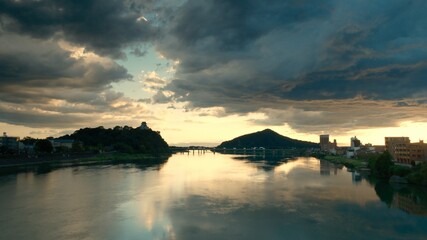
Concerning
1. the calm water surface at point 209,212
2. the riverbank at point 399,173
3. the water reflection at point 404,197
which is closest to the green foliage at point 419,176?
the riverbank at point 399,173

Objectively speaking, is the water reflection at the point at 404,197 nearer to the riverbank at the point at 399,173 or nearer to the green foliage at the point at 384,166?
the riverbank at the point at 399,173

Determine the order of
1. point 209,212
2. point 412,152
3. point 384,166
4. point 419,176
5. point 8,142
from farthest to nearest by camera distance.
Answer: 1. point 8,142
2. point 412,152
3. point 384,166
4. point 419,176
5. point 209,212

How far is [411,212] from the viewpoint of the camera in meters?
32.7

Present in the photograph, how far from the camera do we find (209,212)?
3042cm

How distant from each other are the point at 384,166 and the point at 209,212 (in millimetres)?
42810

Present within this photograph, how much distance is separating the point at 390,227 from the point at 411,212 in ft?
27.3

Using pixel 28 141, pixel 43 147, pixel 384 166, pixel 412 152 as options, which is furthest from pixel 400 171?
pixel 28 141

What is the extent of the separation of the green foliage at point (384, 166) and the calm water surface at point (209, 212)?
12724mm

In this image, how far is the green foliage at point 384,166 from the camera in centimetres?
5944

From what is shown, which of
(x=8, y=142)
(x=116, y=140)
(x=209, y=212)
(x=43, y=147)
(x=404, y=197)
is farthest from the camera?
(x=116, y=140)

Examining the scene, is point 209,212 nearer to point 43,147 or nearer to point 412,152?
point 412,152

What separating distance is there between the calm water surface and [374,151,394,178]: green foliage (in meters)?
12.7

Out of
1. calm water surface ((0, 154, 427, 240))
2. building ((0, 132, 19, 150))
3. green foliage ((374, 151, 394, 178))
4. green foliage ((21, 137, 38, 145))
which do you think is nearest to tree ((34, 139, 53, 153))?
building ((0, 132, 19, 150))

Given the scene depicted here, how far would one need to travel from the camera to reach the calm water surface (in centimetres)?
2409
